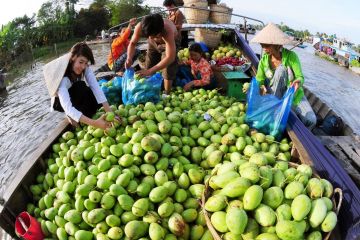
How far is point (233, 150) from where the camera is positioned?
313cm

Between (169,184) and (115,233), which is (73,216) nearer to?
(115,233)

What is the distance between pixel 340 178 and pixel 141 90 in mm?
2512

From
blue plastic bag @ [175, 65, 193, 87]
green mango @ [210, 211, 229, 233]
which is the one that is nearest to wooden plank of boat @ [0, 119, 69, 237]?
green mango @ [210, 211, 229, 233]

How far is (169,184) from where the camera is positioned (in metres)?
2.52

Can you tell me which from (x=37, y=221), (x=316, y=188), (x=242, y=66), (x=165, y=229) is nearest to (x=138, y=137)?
(x=165, y=229)

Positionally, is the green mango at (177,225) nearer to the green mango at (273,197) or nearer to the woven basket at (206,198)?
the woven basket at (206,198)

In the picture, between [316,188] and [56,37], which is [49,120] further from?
[56,37]

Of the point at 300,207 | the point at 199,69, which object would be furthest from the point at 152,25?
the point at 300,207

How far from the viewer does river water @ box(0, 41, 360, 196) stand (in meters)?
6.90

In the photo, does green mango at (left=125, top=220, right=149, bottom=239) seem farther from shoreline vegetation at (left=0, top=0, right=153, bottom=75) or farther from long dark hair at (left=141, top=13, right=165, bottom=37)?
shoreline vegetation at (left=0, top=0, right=153, bottom=75)

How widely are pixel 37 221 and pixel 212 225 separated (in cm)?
152

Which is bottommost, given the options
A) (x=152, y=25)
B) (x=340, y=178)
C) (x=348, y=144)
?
(x=348, y=144)

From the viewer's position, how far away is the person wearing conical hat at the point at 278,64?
4.18 m

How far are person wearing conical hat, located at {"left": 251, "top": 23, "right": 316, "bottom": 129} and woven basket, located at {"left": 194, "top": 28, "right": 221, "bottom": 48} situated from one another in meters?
3.88
